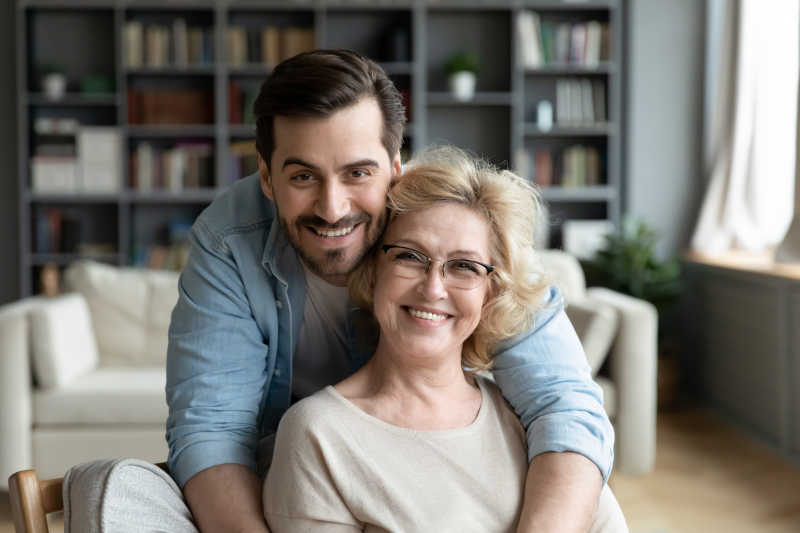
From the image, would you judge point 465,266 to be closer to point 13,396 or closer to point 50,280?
point 13,396

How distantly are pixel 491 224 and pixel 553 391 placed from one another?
30cm

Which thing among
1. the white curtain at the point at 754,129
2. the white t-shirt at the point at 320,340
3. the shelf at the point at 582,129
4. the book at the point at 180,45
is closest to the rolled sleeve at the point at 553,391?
the white t-shirt at the point at 320,340

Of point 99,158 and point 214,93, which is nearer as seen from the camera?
point 99,158

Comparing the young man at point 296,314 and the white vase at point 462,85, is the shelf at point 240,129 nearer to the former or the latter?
the white vase at point 462,85

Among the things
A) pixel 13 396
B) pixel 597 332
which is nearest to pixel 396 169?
pixel 597 332

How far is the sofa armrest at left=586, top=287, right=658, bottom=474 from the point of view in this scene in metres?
3.21

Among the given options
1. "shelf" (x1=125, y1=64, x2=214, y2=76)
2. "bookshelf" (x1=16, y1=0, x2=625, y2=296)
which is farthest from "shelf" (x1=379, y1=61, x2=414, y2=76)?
"shelf" (x1=125, y1=64, x2=214, y2=76)

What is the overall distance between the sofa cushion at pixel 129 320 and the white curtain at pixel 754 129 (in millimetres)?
2894

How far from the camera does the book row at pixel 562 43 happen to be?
207 inches

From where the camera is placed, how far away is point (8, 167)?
18.1ft

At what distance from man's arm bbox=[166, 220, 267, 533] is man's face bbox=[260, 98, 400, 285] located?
18cm

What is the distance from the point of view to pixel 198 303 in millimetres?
1428

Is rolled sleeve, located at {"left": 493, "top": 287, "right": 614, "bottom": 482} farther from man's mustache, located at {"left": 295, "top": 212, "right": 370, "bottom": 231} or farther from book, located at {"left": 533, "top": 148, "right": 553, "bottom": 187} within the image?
book, located at {"left": 533, "top": 148, "right": 553, "bottom": 187}

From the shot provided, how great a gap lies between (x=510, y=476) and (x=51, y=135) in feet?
15.9
